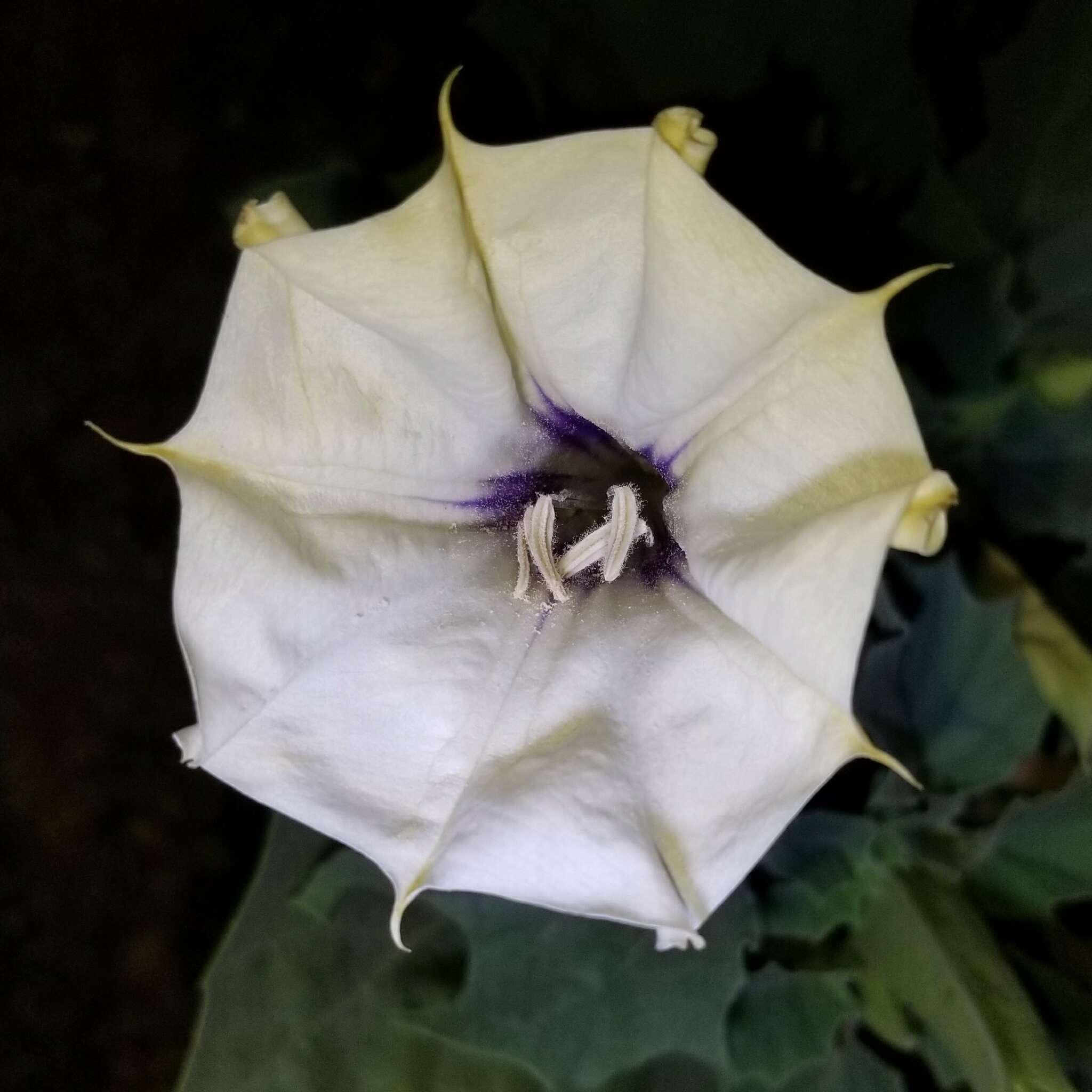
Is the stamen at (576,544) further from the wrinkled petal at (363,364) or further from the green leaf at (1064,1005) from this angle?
the green leaf at (1064,1005)

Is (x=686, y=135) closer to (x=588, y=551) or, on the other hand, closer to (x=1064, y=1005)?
(x=588, y=551)

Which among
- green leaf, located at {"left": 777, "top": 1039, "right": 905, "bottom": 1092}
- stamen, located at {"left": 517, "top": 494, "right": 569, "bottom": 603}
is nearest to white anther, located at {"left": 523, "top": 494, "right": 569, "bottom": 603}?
stamen, located at {"left": 517, "top": 494, "right": 569, "bottom": 603}

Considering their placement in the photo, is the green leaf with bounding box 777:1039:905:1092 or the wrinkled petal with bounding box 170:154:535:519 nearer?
the wrinkled petal with bounding box 170:154:535:519

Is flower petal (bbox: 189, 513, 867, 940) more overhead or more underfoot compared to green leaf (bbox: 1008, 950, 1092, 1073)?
more overhead

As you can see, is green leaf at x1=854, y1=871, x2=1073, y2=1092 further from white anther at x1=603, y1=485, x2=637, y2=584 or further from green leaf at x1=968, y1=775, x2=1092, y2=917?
white anther at x1=603, y1=485, x2=637, y2=584

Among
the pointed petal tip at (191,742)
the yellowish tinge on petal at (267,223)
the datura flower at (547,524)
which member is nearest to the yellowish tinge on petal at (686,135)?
the datura flower at (547,524)

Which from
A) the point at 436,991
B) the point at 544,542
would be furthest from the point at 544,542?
the point at 436,991
